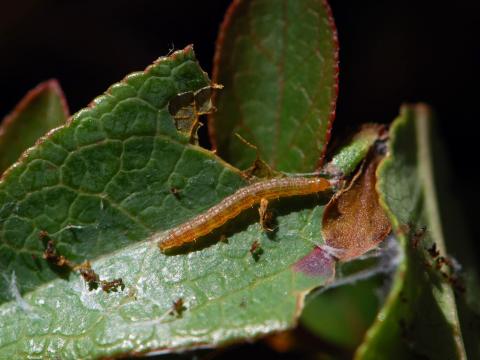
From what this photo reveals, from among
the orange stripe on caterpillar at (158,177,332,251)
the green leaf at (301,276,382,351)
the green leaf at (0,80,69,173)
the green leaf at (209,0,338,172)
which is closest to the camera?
the orange stripe on caterpillar at (158,177,332,251)

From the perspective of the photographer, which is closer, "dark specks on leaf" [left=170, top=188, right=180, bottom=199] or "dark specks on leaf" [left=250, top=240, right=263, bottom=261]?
"dark specks on leaf" [left=250, top=240, right=263, bottom=261]

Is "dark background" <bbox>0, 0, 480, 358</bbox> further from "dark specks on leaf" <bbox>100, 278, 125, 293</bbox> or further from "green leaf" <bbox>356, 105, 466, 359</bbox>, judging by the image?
"dark specks on leaf" <bbox>100, 278, 125, 293</bbox>

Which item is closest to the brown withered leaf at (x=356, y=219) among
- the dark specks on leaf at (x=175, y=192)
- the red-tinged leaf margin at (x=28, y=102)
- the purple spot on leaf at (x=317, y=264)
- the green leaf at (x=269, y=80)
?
the purple spot on leaf at (x=317, y=264)

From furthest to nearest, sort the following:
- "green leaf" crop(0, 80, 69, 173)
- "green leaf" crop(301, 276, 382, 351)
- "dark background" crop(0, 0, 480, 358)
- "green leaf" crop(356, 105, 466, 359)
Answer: "dark background" crop(0, 0, 480, 358), "green leaf" crop(301, 276, 382, 351), "green leaf" crop(0, 80, 69, 173), "green leaf" crop(356, 105, 466, 359)

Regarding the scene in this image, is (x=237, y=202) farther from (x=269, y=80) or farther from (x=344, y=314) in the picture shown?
(x=344, y=314)

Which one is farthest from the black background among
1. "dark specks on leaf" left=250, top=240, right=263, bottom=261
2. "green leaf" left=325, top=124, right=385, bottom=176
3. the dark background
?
"dark specks on leaf" left=250, top=240, right=263, bottom=261

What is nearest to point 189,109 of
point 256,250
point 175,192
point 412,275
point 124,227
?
point 175,192

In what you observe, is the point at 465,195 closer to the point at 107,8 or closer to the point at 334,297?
the point at 334,297
